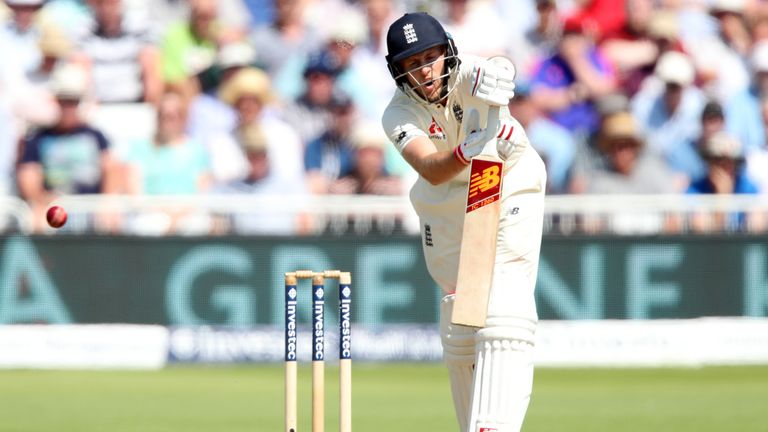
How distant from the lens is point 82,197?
1002cm

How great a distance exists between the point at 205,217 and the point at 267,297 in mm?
694

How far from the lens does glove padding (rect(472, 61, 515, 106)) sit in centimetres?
457

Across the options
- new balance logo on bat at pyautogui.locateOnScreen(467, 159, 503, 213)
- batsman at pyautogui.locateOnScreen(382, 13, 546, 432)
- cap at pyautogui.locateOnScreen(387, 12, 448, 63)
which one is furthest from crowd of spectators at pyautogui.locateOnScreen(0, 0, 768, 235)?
new balance logo on bat at pyautogui.locateOnScreen(467, 159, 503, 213)

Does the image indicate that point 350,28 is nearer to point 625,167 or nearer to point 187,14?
point 187,14

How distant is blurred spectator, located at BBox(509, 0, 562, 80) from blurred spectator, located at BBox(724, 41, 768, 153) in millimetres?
1396

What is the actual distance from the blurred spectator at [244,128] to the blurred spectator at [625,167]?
82.4 inches

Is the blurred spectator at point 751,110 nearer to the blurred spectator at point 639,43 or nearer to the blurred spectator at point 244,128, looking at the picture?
the blurred spectator at point 639,43

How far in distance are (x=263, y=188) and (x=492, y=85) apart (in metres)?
5.89

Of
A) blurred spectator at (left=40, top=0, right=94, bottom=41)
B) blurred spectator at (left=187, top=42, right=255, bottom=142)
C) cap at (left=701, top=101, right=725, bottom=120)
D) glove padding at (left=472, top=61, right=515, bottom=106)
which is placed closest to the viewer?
glove padding at (left=472, top=61, right=515, bottom=106)

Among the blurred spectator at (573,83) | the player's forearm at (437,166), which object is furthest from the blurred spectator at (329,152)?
the player's forearm at (437,166)

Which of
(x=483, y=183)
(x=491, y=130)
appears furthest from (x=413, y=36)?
(x=483, y=183)

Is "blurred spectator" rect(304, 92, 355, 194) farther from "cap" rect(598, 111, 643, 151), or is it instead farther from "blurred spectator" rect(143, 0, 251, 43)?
"cap" rect(598, 111, 643, 151)

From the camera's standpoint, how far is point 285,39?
36.7 ft

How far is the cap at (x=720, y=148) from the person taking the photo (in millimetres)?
10516
